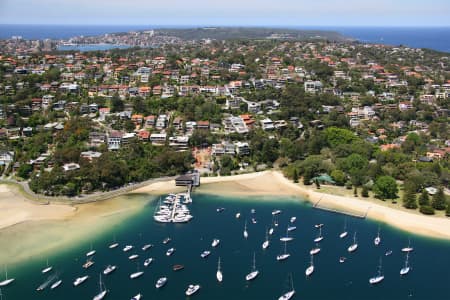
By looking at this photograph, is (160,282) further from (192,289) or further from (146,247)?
(146,247)

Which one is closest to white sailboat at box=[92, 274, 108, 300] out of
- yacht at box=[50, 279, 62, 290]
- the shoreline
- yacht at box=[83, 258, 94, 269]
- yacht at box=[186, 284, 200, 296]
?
yacht at box=[83, 258, 94, 269]

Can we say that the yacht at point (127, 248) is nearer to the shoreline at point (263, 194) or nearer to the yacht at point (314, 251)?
the shoreline at point (263, 194)

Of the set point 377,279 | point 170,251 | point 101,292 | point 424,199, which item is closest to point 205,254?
point 170,251

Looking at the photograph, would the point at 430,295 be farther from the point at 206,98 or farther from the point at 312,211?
the point at 206,98

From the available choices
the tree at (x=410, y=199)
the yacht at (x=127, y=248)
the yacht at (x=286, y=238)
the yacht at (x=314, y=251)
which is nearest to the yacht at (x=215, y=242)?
the yacht at (x=286, y=238)

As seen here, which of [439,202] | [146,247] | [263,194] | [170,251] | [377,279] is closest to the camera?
[377,279]

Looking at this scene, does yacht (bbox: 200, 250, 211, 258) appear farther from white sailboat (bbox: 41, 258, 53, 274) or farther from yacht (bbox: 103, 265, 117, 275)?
white sailboat (bbox: 41, 258, 53, 274)
